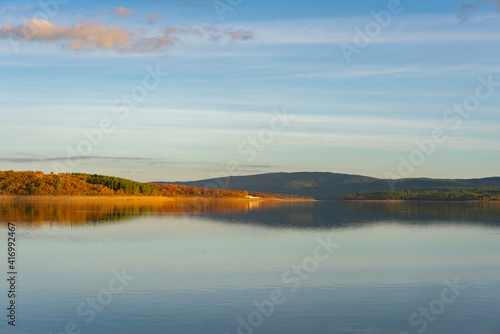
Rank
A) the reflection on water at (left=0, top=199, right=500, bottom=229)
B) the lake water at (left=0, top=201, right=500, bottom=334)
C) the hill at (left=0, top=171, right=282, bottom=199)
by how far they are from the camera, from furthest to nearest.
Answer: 1. the hill at (left=0, top=171, right=282, bottom=199)
2. the reflection on water at (left=0, top=199, right=500, bottom=229)
3. the lake water at (left=0, top=201, right=500, bottom=334)

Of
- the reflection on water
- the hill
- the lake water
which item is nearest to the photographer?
the lake water

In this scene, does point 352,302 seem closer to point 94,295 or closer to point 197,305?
point 197,305

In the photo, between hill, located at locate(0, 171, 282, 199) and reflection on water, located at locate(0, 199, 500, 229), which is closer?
reflection on water, located at locate(0, 199, 500, 229)

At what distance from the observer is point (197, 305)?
20969 mm

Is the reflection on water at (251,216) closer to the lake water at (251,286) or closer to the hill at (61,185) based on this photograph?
the lake water at (251,286)

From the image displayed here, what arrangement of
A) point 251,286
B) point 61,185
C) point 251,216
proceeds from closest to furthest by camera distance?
1. point 251,286
2. point 251,216
3. point 61,185

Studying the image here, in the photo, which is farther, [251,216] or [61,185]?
[61,185]

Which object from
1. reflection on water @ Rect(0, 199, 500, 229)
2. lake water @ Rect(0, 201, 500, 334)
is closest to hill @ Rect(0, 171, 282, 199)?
reflection on water @ Rect(0, 199, 500, 229)

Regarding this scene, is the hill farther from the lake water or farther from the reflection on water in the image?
the lake water

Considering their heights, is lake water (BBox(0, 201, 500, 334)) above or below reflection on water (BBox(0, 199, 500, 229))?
below

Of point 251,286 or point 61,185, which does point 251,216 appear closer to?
point 251,286

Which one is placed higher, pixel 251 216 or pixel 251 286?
pixel 251 216

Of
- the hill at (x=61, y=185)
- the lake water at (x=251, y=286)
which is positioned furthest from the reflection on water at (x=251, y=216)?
the hill at (x=61, y=185)

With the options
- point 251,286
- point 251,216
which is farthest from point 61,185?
point 251,286
